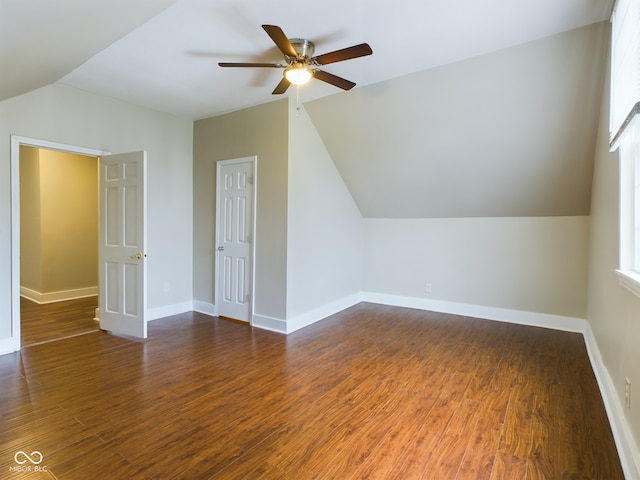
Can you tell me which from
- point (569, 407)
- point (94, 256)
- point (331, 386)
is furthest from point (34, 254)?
point (569, 407)

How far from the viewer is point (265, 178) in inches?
165

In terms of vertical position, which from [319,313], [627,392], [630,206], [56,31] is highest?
[56,31]

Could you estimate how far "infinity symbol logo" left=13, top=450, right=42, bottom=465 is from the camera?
1843mm

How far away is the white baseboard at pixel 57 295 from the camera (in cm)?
536

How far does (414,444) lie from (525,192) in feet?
11.0

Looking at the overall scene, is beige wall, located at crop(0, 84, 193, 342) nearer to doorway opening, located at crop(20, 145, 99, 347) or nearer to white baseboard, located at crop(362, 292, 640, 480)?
doorway opening, located at crop(20, 145, 99, 347)

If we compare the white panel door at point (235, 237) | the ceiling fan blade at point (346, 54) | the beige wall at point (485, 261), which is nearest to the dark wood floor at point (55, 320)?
the white panel door at point (235, 237)

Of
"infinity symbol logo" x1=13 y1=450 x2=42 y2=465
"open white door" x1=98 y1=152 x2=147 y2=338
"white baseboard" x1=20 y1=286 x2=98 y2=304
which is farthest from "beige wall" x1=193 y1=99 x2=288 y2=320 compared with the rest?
"white baseboard" x1=20 y1=286 x2=98 y2=304

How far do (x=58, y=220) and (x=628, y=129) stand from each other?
271 inches

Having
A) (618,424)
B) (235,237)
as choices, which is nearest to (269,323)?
(235,237)

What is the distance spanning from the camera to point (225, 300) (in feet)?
15.3

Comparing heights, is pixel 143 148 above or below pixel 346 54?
below

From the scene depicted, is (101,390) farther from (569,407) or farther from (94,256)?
(94,256)

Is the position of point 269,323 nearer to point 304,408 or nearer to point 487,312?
point 304,408
